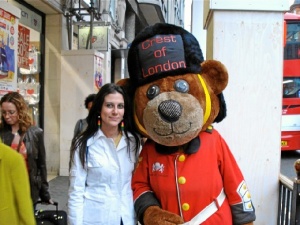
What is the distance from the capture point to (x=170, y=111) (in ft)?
7.58

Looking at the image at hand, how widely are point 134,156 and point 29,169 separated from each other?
6.28 ft

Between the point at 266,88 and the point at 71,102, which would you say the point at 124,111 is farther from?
the point at 71,102

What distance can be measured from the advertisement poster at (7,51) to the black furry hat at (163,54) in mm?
3456

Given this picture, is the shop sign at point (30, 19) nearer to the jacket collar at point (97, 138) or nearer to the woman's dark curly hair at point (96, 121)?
the woman's dark curly hair at point (96, 121)

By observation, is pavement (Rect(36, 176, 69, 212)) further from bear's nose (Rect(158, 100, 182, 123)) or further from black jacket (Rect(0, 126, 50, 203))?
bear's nose (Rect(158, 100, 182, 123))

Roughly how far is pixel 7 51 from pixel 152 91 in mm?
3872

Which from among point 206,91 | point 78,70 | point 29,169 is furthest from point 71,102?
point 206,91

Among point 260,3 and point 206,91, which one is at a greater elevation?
point 260,3

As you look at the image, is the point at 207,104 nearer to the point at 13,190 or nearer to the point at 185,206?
the point at 185,206

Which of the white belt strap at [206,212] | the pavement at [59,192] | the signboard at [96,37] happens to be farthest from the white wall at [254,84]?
the signboard at [96,37]

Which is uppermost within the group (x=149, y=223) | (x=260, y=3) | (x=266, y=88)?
(x=260, y=3)

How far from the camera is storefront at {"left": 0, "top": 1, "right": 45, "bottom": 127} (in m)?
5.53

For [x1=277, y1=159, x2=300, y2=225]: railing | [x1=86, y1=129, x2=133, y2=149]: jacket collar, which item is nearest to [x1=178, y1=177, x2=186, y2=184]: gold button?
[x1=86, y1=129, x2=133, y2=149]: jacket collar

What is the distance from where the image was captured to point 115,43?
12.8 metres
